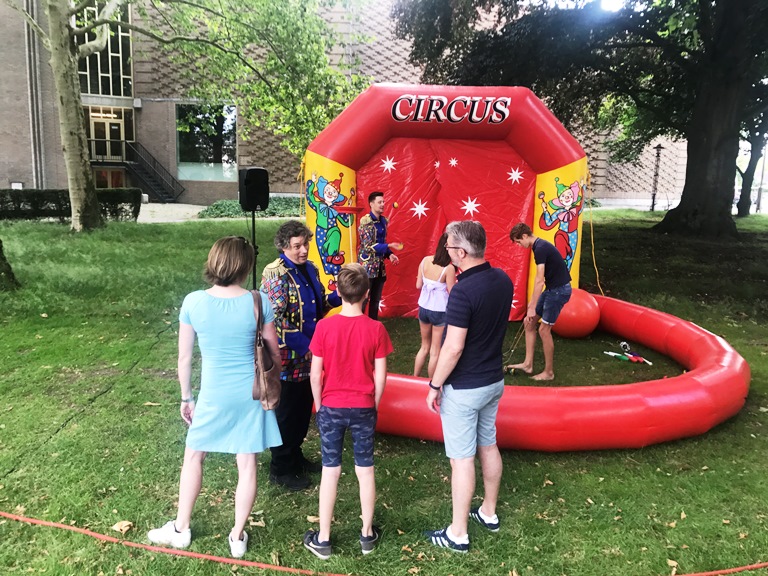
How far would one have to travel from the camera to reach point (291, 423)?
354cm

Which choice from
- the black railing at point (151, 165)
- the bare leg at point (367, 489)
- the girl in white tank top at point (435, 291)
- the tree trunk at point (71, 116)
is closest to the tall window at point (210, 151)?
the black railing at point (151, 165)

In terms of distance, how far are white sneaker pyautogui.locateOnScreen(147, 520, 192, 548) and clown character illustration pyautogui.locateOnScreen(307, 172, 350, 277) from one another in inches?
174

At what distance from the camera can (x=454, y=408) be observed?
292 cm

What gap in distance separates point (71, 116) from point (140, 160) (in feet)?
44.7

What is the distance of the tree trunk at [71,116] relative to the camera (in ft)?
43.1

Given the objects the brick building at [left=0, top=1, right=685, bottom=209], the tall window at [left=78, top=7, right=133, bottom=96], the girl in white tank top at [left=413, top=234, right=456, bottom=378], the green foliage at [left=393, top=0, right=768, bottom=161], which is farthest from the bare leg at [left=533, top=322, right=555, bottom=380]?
the tall window at [left=78, top=7, right=133, bottom=96]

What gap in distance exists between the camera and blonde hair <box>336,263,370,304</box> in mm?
2779

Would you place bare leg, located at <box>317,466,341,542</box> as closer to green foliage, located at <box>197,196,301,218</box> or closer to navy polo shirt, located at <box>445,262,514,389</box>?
navy polo shirt, located at <box>445,262,514,389</box>

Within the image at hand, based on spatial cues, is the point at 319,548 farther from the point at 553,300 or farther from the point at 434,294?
the point at 553,300

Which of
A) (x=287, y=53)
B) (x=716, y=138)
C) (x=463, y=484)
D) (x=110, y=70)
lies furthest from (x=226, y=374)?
(x=110, y=70)

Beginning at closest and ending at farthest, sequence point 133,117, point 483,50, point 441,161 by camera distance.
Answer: point 441,161 → point 483,50 → point 133,117

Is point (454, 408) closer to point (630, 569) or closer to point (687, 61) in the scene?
point (630, 569)

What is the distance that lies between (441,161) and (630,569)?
19.1 ft

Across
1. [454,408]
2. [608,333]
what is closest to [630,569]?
[454,408]
